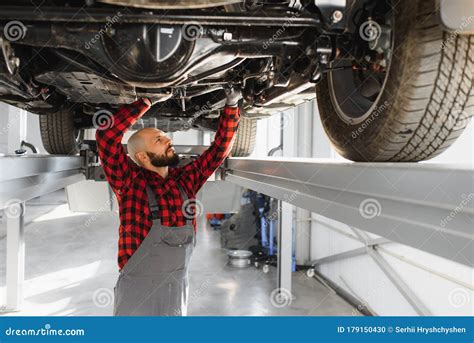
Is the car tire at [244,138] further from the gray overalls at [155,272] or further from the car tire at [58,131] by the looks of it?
the gray overalls at [155,272]

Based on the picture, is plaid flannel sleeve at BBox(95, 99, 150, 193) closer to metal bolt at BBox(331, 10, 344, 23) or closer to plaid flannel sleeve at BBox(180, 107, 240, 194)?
Result: plaid flannel sleeve at BBox(180, 107, 240, 194)

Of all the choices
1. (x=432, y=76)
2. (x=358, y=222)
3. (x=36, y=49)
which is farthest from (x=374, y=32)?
(x=36, y=49)

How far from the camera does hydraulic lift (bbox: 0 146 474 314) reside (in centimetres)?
73

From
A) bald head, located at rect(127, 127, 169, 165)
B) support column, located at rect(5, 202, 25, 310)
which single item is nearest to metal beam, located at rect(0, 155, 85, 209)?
bald head, located at rect(127, 127, 169, 165)

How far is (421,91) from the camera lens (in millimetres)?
1014

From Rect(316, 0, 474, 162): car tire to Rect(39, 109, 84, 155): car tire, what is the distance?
92.2 inches

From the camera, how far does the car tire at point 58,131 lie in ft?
9.44

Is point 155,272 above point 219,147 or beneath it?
beneath

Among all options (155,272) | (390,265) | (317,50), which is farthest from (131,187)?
(390,265)

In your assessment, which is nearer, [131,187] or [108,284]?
[131,187]

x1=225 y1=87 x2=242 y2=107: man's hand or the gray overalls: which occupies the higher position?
x1=225 y1=87 x2=242 y2=107: man's hand

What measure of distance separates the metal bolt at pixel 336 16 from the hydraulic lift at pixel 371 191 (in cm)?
40

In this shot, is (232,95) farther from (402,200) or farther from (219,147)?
(402,200)

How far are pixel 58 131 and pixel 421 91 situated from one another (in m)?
2.55
